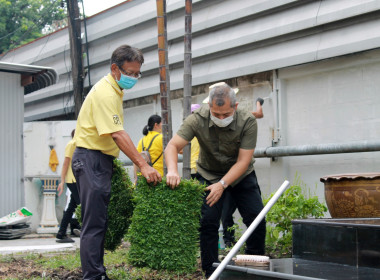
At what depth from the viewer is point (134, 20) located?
12.2 metres

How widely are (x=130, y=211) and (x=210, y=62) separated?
5.30 m

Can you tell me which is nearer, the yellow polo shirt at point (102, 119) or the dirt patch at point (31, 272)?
the yellow polo shirt at point (102, 119)

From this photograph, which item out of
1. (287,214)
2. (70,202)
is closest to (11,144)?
(70,202)

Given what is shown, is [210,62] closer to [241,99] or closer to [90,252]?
[241,99]

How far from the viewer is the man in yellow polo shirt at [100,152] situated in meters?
4.88

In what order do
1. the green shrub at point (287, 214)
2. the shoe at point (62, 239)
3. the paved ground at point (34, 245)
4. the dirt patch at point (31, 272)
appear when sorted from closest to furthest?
the dirt patch at point (31, 272) < the green shrub at point (287, 214) < the paved ground at point (34, 245) < the shoe at point (62, 239)

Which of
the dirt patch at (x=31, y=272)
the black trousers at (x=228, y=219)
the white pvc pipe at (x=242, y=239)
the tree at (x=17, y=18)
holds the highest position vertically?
the tree at (x=17, y=18)

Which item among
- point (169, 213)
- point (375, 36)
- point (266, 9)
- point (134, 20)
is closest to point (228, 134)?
point (169, 213)

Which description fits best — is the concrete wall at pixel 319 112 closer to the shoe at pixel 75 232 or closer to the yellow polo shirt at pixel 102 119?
the shoe at pixel 75 232

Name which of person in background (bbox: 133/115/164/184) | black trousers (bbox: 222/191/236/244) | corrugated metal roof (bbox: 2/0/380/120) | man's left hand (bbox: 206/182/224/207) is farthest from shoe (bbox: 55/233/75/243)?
man's left hand (bbox: 206/182/224/207)

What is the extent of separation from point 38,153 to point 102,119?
7.25 metres

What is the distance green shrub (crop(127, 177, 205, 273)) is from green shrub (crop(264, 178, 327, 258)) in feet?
4.86

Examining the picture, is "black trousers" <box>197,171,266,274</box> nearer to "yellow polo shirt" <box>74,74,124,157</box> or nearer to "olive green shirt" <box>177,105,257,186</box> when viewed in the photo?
"olive green shirt" <box>177,105,257,186</box>

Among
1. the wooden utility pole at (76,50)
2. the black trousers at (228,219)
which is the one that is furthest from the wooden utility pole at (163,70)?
the wooden utility pole at (76,50)
